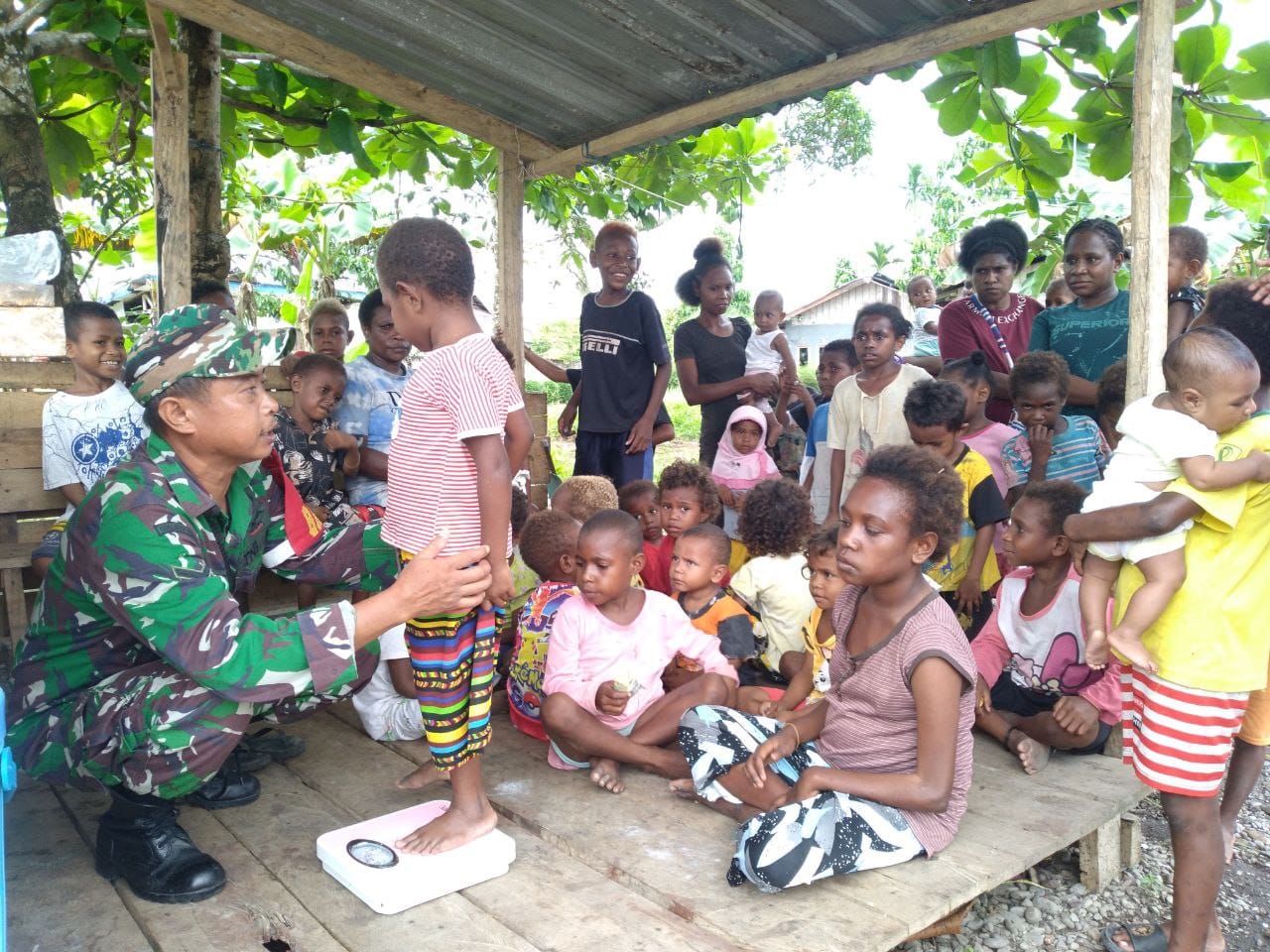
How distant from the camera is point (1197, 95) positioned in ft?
12.0

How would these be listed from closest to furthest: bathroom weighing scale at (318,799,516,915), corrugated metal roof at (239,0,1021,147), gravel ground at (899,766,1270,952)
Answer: bathroom weighing scale at (318,799,516,915) < gravel ground at (899,766,1270,952) < corrugated metal roof at (239,0,1021,147)

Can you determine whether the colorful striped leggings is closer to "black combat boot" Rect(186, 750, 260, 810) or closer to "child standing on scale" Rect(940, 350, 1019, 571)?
"black combat boot" Rect(186, 750, 260, 810)

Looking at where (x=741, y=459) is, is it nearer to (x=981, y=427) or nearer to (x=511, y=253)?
(x=981, y=427)

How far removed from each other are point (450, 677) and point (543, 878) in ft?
1.80

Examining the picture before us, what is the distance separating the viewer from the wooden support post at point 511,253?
513 cm

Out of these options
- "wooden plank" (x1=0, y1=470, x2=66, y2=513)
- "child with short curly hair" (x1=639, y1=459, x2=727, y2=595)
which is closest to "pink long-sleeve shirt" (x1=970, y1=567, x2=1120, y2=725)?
"child with short curly hair" (x1=639, y1=459, x2=727, y2=595)

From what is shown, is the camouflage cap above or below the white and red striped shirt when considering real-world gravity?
above

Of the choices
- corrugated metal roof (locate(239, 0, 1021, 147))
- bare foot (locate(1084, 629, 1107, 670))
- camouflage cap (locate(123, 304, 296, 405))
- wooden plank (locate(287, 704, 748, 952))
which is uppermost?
corrugated metal roof (locate(239, 0, 1021, 147))

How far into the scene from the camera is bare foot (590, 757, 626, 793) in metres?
2.74

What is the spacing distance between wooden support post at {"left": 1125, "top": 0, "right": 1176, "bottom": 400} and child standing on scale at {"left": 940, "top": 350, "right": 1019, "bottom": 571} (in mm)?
1213

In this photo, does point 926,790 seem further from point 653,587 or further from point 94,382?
point 94,382

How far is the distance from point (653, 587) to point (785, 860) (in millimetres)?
2188

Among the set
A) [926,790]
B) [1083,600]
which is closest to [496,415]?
[926,790]

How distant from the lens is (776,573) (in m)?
3.66
